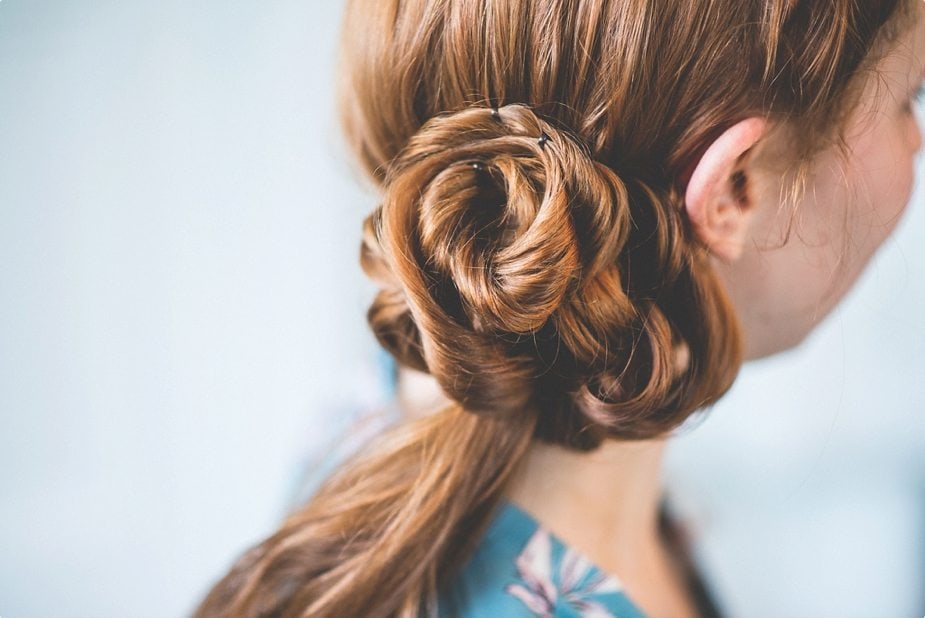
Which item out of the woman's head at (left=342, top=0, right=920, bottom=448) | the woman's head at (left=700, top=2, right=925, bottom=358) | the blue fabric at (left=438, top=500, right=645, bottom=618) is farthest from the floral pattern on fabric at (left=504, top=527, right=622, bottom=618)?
the woman's head at (left=700, top=2, right=925, bottom=358)

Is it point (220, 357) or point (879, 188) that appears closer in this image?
point (879, 188)

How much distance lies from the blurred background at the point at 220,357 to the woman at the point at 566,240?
0.88 ft

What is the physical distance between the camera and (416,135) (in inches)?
17.9

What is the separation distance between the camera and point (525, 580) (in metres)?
0.54

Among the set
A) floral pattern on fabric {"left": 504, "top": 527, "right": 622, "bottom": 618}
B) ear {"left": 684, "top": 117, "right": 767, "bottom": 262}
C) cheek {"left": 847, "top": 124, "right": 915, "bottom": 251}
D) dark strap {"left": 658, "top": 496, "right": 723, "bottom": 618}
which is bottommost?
dark strap {"left": 658, "top": 496, "right": 723, "bottom": 618}

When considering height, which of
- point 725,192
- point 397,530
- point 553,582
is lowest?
point 553,582

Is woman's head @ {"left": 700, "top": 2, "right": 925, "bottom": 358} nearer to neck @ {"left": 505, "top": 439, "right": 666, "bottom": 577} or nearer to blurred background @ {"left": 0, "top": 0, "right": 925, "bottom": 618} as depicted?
neck @ {"left": 505, "top": 439, "right": 666, "bottom": 577}

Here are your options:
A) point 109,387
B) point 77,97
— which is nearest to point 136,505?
point 109,387

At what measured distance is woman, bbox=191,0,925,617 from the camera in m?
0.39

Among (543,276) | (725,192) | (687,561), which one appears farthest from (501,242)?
(687,561)

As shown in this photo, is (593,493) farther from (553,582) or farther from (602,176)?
(602,176)

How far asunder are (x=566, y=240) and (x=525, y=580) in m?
0.30

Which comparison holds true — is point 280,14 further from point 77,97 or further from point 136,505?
point 136,505

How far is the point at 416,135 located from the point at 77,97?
59 centimetres
